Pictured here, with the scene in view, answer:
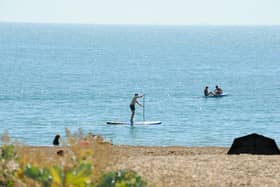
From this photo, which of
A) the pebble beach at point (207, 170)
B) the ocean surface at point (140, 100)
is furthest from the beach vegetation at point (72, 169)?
the ocean surface at point (140, 100)

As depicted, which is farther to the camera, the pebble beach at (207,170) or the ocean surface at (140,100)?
the ocean surface at (140,100)

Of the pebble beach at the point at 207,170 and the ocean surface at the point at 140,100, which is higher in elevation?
the ocean surface at the point at 140,100

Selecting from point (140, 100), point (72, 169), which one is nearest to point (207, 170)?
point (72, 169)

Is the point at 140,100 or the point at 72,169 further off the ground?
the point at 140,100

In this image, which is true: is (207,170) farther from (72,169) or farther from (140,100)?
(140,100)

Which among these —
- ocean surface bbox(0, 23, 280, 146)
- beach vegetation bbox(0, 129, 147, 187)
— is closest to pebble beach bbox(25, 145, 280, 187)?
beach vegetation bbox(0, 129, 147, 187)

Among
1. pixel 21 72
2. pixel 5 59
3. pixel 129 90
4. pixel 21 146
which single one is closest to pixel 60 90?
pixel 129 90

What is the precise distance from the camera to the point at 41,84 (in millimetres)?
78812

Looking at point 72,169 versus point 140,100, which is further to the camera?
point 140,100

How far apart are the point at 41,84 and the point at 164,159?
64.3 meters

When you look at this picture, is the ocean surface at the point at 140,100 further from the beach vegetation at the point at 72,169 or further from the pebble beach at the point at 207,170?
the beach vegetation at the point at 72,169

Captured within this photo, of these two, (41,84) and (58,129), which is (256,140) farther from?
(41,84)

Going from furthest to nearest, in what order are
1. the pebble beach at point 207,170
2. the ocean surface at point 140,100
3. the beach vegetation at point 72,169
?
the ocean surface at point 140,100 → the pebble beach at point 207,170 → the beach vegetation at point 72,169

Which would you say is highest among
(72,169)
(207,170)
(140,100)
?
(140,100)
